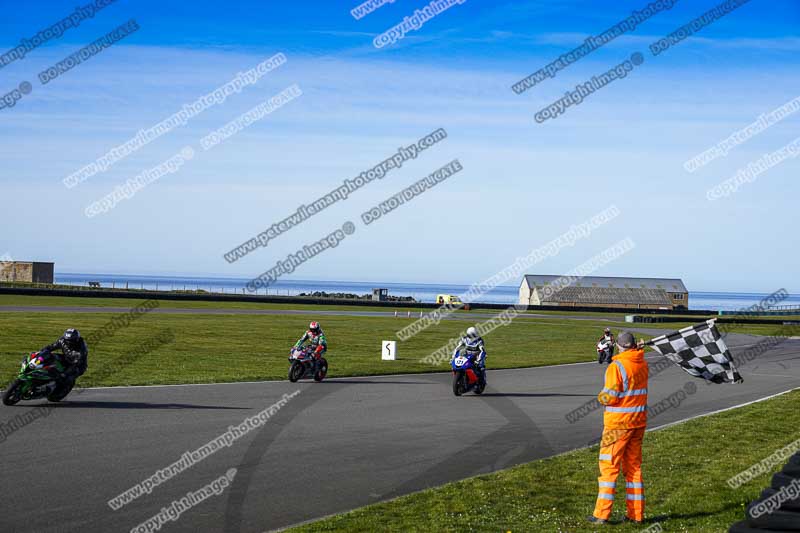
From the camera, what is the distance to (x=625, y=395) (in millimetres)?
8508

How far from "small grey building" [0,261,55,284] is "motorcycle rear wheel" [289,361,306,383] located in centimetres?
8278

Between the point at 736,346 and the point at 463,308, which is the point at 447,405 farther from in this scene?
the point at 463,308

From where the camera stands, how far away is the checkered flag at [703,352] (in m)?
9.30

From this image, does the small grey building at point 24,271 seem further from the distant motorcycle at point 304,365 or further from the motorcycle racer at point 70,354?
the motorcycle racer at point 70,354

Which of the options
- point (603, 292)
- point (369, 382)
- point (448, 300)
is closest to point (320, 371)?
point (369, 382)

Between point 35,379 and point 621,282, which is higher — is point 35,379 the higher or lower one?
the lower one

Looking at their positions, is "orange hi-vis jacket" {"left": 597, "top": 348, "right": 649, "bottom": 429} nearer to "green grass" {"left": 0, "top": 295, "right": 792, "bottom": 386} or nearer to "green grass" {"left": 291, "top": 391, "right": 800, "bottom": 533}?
"green grass" {"left": 291, "top": 391, "right": 800, "bottom": 533}

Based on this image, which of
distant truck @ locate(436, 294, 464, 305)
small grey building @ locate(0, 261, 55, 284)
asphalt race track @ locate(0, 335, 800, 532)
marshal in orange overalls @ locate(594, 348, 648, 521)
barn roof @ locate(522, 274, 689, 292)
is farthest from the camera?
barn roof @ locate(522, 274, 689, 292)

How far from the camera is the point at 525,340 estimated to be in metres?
43.1

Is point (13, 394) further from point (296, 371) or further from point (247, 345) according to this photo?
point (247, 345)

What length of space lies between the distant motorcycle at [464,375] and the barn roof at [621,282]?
87476 millimetres

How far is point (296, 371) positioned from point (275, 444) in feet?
26.8

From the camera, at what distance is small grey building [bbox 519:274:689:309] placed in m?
103

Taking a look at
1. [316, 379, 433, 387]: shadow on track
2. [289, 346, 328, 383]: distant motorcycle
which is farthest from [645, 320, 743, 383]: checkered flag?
[316, 379, 433, 387]: shadow on track
